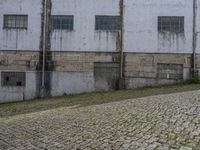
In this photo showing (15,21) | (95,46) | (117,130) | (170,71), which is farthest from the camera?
(15,21)

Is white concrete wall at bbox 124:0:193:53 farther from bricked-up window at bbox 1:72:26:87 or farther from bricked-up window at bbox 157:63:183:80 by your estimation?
bricked-up window at bbox 1:72:26:87

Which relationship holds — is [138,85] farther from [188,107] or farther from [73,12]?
[188,107]

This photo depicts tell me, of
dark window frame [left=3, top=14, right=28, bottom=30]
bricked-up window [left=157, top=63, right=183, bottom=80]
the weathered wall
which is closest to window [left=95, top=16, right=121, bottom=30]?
the weathered wall

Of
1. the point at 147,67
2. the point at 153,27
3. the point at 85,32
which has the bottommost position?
the point at 147,67

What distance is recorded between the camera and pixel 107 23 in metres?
21.6

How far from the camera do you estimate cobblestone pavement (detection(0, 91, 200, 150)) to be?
635cm

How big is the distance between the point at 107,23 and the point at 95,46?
1.92m

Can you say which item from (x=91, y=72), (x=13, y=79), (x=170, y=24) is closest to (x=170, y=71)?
(x=170, y=24)

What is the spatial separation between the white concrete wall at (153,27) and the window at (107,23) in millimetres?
606

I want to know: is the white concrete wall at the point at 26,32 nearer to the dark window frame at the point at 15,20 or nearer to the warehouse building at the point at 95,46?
the warehouse building at the point at 95,46

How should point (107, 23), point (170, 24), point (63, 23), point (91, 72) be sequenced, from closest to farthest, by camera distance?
point (170, 24), point (91, 72), point (107, 23), point (63, 23)

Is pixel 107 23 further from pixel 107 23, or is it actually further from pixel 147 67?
pixel 147 67

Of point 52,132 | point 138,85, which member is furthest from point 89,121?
point 138,85

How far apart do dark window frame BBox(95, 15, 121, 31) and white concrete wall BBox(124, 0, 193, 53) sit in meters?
0.58
